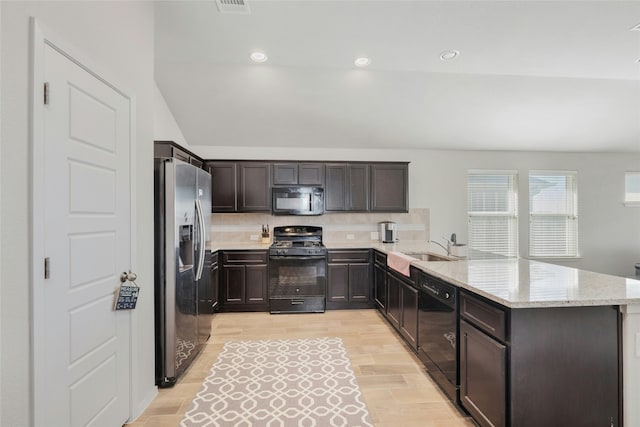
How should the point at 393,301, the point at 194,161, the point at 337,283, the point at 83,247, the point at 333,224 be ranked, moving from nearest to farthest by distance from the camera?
the point at 83,247
the point at 393,301
the point at 194,161
the point at 337,283
the point at 333,224

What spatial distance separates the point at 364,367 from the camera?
2.63 m

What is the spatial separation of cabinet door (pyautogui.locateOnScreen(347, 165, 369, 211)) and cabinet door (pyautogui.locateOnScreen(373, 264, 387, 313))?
99 cm

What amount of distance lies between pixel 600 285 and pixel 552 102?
3226 millimetres

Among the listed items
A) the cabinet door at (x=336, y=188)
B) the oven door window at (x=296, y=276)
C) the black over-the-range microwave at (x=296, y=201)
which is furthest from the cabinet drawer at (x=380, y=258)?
the black over-the-range microwave at (x=296, y=201)

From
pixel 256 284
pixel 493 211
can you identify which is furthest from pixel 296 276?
pixel 493 211

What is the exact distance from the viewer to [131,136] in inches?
76.5

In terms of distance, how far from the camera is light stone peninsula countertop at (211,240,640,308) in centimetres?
153

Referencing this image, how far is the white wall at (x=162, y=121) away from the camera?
3.60 metres

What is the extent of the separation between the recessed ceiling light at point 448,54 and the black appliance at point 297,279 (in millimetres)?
2755

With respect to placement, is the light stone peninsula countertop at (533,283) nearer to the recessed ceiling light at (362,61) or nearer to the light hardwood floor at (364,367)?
the light hardwood floor at (364,367)

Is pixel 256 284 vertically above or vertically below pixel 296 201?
below

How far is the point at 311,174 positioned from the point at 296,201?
0.48 metres

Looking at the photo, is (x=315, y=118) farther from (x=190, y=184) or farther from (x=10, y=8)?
(x=10, y=8)

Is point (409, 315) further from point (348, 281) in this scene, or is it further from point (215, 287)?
point (215, 287)
